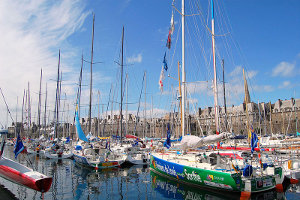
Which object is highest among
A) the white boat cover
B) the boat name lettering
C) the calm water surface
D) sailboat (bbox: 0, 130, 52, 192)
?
the white boat cover

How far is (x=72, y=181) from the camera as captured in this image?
20500 mm

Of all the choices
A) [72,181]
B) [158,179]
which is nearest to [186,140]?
[158,179]

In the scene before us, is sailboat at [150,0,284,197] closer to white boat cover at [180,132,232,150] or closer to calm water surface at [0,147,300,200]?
white boat cover at [180,132,232,150]

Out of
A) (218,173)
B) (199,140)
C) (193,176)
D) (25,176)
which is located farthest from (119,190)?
(218,173)

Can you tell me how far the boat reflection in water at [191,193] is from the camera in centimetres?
1455

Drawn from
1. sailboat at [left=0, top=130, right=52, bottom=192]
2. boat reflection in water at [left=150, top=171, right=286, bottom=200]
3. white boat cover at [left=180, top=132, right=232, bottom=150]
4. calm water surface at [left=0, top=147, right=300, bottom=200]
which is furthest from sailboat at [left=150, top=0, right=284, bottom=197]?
sailboat at [left=0, top=130, right=52, bottom=192]

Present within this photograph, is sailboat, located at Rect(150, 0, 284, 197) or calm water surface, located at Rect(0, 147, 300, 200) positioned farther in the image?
calm water surface, located at Rect(0, 147, 300, 200)

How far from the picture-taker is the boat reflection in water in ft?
47.8

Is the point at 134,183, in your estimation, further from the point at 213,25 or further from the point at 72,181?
the point at 213,25

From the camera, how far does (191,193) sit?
51.5ft

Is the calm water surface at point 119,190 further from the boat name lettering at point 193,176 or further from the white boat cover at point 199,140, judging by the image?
the white boat cover at point 199,140

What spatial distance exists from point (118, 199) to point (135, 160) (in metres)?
13.9

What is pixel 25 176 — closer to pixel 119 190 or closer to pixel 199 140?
pixel 119 190

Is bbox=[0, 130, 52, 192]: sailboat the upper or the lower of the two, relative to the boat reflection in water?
upper
